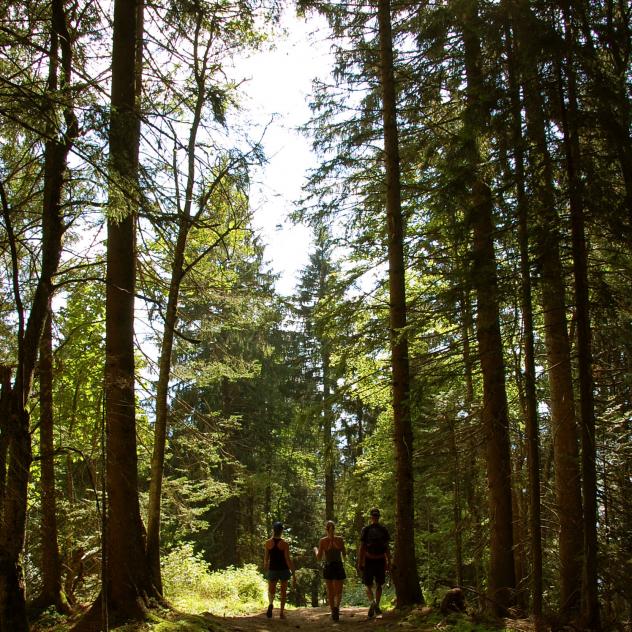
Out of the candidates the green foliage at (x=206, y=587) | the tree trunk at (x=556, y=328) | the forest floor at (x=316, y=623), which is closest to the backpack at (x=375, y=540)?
the forest floor at (x=316, y=623)

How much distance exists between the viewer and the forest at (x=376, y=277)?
5.74m

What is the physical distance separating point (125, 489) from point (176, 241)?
5007 mm

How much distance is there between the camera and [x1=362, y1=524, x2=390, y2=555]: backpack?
937 centimetres

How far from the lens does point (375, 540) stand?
938 cm

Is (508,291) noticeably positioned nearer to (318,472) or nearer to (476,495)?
(476,495)

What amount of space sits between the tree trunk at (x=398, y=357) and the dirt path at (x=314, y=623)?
75cm

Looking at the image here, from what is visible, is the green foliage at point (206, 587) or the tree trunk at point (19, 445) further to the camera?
the green foliage at point (206, 587)

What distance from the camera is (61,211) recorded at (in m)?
6.26

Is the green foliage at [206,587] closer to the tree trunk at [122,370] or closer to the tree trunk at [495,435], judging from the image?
the tree trunk at [122,370]

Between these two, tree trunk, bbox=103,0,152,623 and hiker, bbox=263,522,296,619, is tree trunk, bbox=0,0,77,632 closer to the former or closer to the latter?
tree trunk, bbox=103,0,152,623

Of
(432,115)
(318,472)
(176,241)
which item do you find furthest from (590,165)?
(318,472)

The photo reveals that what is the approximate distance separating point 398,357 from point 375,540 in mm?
3148

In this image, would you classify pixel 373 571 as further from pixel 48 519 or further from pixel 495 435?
pixel 48 519

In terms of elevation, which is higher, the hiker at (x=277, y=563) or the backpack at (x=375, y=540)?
the backpack at (x=375, y=540)
